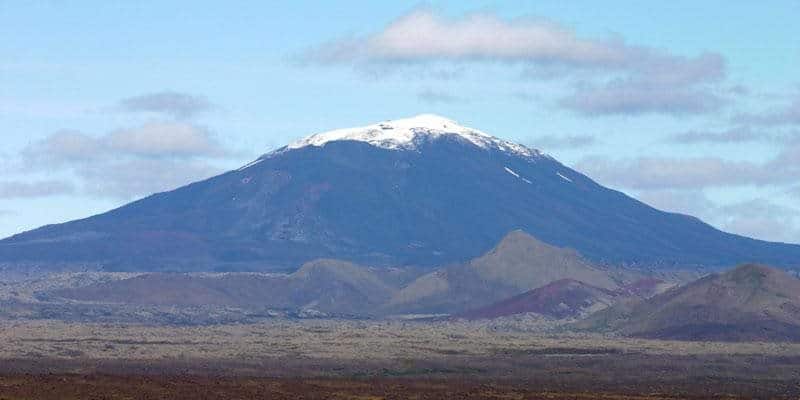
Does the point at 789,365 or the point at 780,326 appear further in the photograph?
the point at 780,326

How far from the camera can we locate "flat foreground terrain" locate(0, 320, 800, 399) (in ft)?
336

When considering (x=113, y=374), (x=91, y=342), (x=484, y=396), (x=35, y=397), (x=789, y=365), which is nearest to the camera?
(x=35, y=397)

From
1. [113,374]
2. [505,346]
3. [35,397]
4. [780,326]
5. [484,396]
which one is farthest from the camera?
[780,326]

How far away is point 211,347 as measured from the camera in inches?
6122

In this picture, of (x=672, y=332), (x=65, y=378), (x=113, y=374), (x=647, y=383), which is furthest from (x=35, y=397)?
(x=672, y=332)

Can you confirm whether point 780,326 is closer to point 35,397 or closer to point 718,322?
point 718,322

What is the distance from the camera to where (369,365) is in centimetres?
13612

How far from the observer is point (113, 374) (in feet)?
380

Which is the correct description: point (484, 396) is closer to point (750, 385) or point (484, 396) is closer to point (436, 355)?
point (750, 385)

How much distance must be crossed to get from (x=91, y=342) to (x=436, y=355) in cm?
3386

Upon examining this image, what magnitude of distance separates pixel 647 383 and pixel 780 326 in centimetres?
7851

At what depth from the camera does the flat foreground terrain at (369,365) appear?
102312mm

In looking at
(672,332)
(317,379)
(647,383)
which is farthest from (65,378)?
(672,332)

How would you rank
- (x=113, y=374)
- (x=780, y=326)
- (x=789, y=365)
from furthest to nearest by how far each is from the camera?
(x=780, y=326) → (x=789, y=365) → (x=113, y=374)
